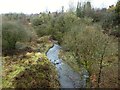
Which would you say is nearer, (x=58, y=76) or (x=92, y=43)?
(x=92, y=43)

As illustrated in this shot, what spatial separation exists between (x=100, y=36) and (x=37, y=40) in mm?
35027

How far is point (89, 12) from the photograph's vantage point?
63.5 meters

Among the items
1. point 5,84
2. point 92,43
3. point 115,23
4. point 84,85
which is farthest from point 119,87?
point 115,23

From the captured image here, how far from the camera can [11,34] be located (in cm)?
4334

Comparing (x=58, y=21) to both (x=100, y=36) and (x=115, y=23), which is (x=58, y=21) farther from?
(x=100, y=36)

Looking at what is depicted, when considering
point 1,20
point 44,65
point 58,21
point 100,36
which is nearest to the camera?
point 100,36

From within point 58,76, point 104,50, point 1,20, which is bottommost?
point 58,76

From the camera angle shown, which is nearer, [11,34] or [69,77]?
[69,77]

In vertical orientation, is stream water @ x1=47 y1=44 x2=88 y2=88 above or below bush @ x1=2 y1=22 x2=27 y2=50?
below

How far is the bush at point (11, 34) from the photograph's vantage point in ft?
140

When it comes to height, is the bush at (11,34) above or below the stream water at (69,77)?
above

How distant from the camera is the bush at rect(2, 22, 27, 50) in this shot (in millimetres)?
42594

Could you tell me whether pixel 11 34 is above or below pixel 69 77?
above

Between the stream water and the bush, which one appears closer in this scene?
the stream water
